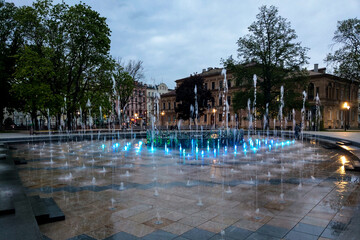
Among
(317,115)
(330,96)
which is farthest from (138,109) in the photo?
(317,115)

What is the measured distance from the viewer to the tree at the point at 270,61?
3102 cm

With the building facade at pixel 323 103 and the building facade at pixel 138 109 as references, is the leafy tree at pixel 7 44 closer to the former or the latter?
the building facade at pixel 323 103

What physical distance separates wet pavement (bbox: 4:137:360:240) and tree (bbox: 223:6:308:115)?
23.2 m

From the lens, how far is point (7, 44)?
3406cm

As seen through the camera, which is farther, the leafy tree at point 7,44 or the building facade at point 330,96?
the building facade at point 330,96

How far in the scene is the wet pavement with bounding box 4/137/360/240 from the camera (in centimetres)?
418

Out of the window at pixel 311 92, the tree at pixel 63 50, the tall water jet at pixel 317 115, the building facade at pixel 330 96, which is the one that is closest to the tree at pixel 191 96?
the window at pixel 311 92

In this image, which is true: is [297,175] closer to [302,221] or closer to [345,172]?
[345,172]

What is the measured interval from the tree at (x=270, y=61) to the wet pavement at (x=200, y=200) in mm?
23201

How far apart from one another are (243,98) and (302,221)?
28472mm

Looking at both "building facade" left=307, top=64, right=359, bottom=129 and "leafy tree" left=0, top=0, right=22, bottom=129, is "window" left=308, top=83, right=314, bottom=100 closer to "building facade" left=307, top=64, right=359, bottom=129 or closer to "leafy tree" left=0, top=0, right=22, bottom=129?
"building facade" left=307, top=64, right=359, bottom=129

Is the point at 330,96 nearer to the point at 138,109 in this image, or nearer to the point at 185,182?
the point at 185,182

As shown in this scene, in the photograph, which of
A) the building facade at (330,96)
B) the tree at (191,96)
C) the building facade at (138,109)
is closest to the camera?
the building facade at (330,96)

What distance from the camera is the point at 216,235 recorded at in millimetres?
4020
